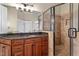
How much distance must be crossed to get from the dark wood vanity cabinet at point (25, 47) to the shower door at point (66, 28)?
163 millimetres

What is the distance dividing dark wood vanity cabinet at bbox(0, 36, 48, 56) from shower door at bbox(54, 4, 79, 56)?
16cm

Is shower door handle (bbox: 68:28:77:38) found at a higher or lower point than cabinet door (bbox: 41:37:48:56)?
higher

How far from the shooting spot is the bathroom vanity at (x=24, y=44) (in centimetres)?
157

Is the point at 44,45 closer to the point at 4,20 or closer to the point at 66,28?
the point at 66,28

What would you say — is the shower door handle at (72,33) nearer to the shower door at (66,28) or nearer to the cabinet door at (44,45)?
the shower door at (66,28)

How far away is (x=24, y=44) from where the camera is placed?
1.61 meters

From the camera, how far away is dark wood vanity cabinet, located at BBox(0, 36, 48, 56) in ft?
5.16

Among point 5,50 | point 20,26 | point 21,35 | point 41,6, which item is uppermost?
point 41,6

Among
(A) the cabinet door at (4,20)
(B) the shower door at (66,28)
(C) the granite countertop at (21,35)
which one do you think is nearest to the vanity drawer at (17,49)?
(C) the granite countertop at (21,35)

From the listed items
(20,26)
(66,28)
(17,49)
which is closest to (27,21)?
(20,26)

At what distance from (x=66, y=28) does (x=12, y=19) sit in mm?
675

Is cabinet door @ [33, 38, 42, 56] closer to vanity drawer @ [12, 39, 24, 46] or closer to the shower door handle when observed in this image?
vanity drawer @ [12, 39, 24, 46]

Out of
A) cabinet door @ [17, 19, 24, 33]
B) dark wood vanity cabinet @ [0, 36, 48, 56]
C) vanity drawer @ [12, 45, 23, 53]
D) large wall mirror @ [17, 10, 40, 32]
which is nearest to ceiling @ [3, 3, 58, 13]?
large wall mirror @ [17, 10, 40, 32]

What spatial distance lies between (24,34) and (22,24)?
5.0 inches
